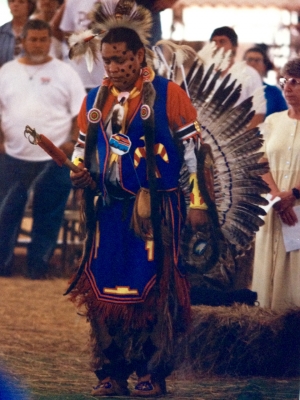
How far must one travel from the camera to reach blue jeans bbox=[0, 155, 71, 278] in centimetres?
469

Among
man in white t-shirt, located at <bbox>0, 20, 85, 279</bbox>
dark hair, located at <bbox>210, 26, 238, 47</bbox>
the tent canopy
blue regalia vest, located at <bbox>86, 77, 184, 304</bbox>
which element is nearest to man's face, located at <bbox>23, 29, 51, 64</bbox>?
man in white t-shirt, located at <bbox>0, 20, 85, 279</bbox>

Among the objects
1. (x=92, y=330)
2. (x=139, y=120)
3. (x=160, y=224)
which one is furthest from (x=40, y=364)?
(x=139, y=120)

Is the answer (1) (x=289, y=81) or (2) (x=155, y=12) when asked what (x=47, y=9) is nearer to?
(2) (x=155, y=12)

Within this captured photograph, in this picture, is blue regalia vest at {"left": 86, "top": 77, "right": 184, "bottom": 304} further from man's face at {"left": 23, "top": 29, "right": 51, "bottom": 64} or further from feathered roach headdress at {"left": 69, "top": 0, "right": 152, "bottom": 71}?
man's face at {"left": 23, "top": 29, "right": 51, "bottom": 64}

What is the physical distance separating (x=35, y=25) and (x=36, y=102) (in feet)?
1.19

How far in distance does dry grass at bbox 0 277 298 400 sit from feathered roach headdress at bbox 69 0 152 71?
3.67 ft

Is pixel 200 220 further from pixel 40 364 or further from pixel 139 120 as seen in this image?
pixel 40 364

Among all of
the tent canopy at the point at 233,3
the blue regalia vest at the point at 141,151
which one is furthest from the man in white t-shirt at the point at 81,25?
the tent canopy at the point at 233,3

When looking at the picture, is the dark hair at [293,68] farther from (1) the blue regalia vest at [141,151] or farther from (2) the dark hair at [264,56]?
(1) the blue regalia vest at [141,151]

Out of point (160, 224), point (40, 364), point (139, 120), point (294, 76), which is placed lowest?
point (40, 364)

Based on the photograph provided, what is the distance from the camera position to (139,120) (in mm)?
4383

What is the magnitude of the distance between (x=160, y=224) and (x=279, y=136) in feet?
2.37

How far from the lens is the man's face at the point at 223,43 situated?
14.9ft

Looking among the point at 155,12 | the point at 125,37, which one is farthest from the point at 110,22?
the point at 155,12
